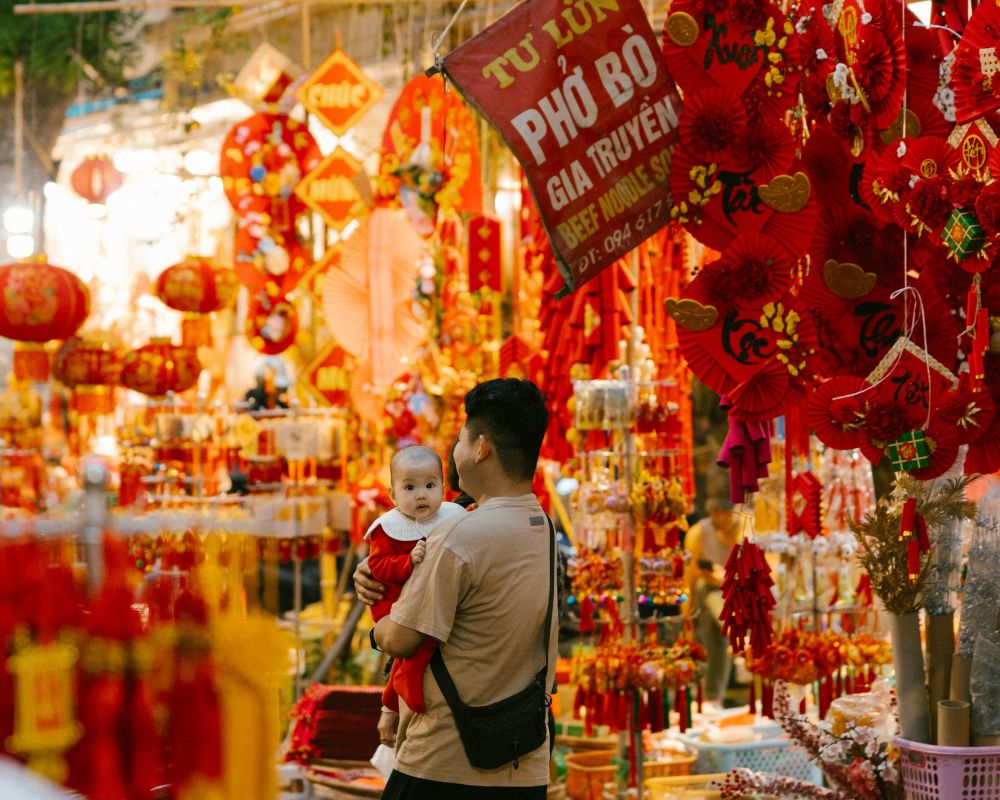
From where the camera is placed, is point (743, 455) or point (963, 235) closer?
point (963, 235)

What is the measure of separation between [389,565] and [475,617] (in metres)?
0.32

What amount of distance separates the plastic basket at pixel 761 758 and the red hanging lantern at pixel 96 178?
518 centimetres

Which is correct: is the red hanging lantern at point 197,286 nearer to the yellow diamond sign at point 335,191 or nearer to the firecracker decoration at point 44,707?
the yellow diamond sign at point 335,191

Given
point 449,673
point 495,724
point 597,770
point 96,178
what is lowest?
point 597,770

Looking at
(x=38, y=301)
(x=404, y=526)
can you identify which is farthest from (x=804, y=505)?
(x=38, y=301)

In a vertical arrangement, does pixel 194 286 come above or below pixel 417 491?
above

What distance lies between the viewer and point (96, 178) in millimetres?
8617

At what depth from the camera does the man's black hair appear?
2.94m

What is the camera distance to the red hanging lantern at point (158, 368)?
24.2 ft

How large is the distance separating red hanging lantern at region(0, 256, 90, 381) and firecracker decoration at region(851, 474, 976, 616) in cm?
481

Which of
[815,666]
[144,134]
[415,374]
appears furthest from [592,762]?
[144,134]

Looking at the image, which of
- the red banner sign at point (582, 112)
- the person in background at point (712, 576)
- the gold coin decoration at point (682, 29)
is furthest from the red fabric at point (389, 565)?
the person in background at point (712, 576)

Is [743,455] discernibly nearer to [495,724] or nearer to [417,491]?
[417,491]

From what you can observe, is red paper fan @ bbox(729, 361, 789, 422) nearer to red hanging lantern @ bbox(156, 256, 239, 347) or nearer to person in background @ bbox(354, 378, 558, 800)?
person in background @ bbox(354, 378, 558, 800)
